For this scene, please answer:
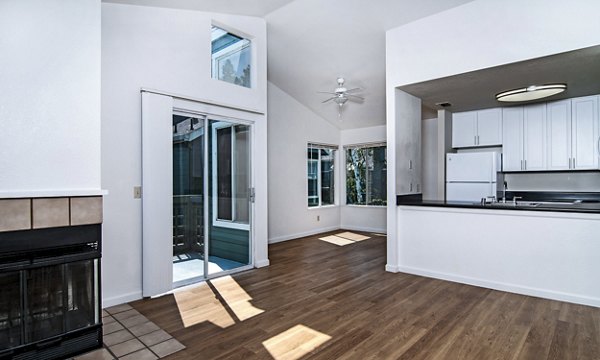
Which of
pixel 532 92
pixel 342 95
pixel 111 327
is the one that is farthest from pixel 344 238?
pixel 111 327

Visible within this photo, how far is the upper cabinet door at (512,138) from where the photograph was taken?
545cm

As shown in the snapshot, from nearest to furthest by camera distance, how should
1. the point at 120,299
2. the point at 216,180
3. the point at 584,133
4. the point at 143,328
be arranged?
the point at 143,328, the point at 120,299, the point at 216,180, the point at 584,133

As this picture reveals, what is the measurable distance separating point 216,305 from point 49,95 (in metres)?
2.30

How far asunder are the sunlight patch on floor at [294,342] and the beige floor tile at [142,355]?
2.65 feet

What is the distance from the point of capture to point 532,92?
3990mm

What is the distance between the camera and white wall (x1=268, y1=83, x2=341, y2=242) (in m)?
6.60

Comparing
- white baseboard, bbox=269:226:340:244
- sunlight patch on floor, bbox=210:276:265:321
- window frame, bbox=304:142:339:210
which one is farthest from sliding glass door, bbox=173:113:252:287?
window frame, bbox=304:142:339:210

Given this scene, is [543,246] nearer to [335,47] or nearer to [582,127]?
[582,127]

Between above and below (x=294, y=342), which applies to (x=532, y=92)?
above

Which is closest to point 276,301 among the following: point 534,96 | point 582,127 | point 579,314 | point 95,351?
point 95,351

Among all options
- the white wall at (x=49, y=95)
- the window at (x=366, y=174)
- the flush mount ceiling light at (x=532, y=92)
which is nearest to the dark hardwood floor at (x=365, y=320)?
the white wall at (x=49, y=95)

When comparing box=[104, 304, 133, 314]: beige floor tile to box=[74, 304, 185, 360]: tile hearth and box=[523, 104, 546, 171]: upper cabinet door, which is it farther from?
box=[523, 104, 546, 171]: upper cabinet door

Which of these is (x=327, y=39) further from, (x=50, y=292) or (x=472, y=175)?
(x=50, y=292)

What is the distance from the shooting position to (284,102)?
22.3 ft
